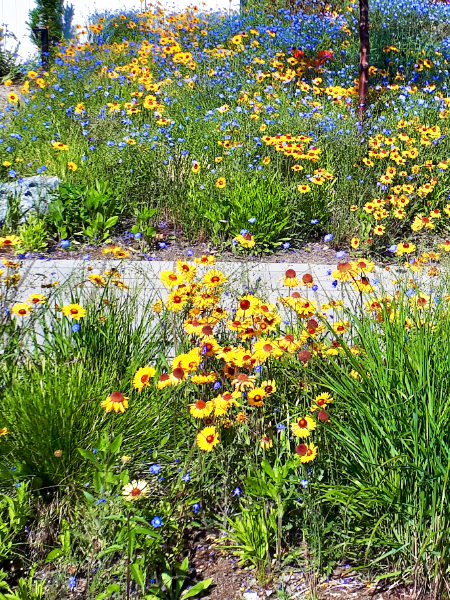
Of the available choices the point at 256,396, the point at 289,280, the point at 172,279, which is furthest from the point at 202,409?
the point at 289,280

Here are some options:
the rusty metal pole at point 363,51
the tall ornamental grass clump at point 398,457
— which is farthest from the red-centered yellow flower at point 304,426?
the rusty metal pole at point 363,51

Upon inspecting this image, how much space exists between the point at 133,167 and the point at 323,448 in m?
4.11

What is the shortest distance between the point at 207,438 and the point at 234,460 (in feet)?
1.14

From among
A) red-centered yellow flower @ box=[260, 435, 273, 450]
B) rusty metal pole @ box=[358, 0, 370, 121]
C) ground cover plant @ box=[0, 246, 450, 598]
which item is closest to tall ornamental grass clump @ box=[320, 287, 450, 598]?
ground cover plant @ box=[0, 246, 450, 598]

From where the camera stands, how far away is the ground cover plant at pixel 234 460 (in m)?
2.04

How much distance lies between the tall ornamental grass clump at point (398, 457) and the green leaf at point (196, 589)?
47 cm

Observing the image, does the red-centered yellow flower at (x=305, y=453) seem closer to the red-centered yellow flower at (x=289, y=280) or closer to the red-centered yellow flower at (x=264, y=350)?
the red-centered yellow flower at (x=264, y=350)

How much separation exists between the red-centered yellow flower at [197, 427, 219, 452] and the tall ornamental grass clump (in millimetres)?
397

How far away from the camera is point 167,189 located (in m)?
5.74

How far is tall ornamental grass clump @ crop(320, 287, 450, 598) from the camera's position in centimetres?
200

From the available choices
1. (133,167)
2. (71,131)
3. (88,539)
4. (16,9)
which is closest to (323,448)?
(88,539)

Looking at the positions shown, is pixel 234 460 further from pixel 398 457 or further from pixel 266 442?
pixel 398 457

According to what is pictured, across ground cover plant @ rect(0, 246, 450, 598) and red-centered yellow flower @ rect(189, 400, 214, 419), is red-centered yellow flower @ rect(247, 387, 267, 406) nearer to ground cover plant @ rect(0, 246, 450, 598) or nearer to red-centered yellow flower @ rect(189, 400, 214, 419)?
ground cover plant @ rect(0, 246, 450, 598)

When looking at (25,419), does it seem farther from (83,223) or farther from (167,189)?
→ (167,189)
